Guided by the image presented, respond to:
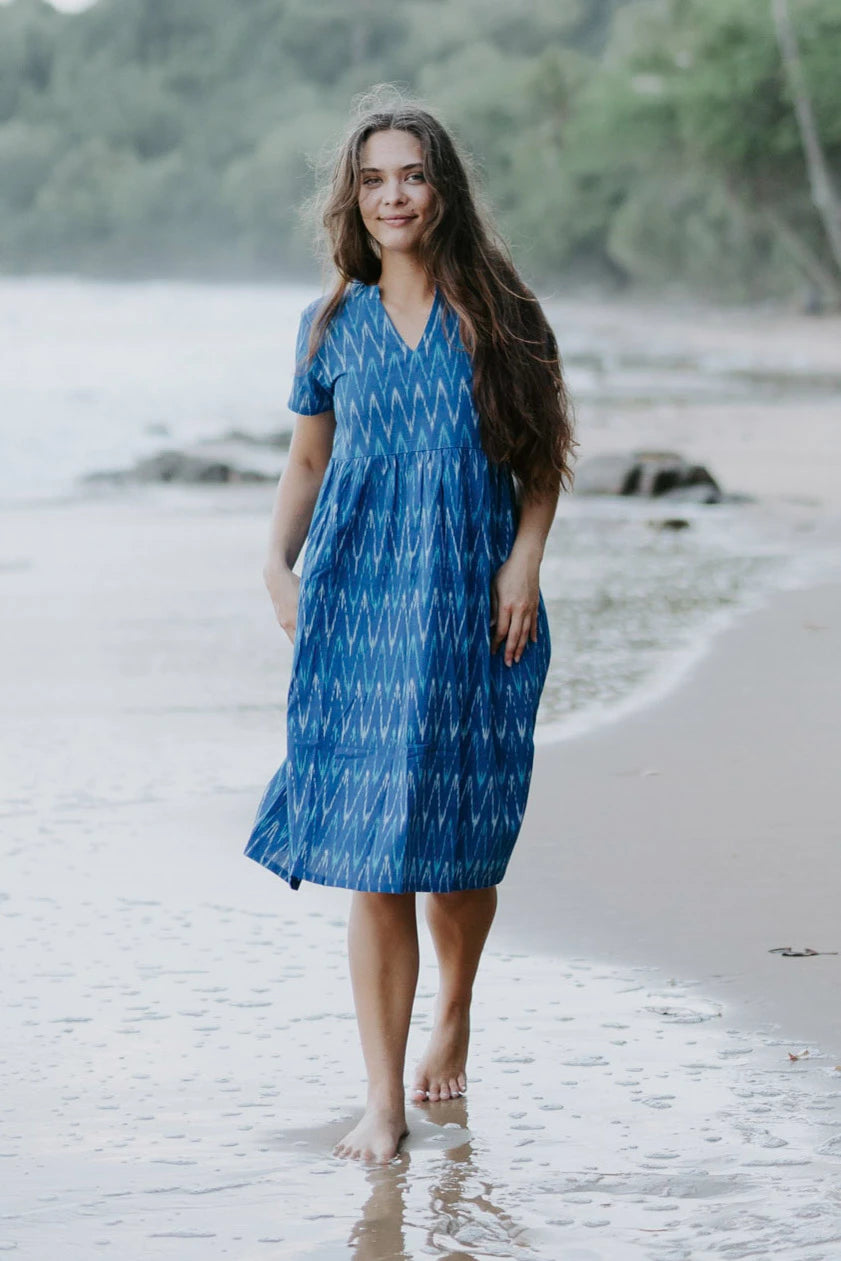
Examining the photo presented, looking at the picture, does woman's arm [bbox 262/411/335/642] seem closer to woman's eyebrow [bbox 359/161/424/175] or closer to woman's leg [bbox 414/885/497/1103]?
woman's eyebrow [bbox 359/161/424/175]

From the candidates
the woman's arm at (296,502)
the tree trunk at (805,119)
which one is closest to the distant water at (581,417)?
the woman's arm at (296,502)

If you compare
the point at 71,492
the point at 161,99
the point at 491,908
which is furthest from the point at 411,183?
the point at 161,99

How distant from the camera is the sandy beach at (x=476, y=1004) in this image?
2.62 metres

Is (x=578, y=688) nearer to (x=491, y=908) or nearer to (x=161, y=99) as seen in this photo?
(x=491, y=908)

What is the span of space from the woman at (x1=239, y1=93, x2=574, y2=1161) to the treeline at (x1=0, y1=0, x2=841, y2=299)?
4237 cm

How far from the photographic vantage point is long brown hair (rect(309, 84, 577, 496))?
2906 mm

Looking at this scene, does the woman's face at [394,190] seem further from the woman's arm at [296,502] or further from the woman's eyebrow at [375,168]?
the woman's arm at [296,502]

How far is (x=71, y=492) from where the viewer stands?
16469 mm

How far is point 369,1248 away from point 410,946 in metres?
0.54

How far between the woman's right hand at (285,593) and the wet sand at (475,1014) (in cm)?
75

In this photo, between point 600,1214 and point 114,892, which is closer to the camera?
point 600,1214

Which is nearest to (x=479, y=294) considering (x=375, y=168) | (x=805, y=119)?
(x=375, y=168)

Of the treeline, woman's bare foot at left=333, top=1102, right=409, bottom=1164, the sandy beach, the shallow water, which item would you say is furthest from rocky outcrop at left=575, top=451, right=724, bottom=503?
the treeline

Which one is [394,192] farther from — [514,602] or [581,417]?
[581,417]
